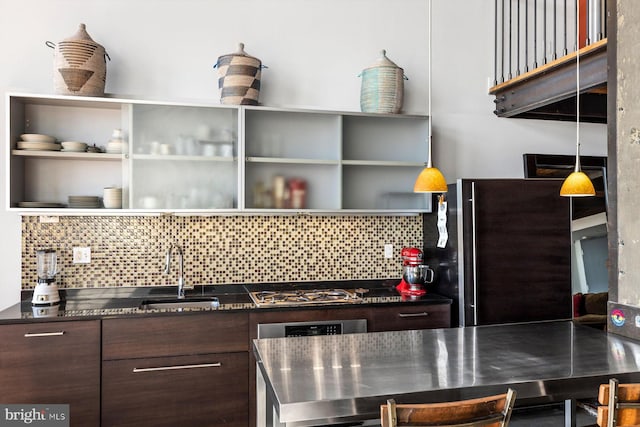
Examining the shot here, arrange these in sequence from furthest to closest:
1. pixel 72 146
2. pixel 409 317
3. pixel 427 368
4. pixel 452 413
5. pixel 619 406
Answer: pixel 409 317 < pixel 72 146 < pixel 427 368 < pixel 619 406 < pixel 452 413

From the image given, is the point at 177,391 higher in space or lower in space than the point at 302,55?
lower

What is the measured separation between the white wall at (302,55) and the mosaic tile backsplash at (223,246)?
0.32m

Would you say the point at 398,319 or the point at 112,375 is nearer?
the point at 112,375

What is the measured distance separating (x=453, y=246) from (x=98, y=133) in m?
2.53

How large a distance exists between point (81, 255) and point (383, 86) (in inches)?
94.4

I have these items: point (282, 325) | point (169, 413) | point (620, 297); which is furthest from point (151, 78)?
point (620, 297)

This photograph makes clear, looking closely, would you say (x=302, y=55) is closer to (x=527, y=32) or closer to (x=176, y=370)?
(x=527, y=32)

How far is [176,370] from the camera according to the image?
2883 mm

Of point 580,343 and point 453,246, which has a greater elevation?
point 453,246

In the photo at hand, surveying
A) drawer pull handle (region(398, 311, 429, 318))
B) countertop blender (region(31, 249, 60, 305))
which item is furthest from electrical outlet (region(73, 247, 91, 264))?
drawer pull handle (region(398, 311, 429, 318))

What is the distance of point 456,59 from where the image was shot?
161 inches

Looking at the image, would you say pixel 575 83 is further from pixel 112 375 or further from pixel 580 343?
pixel 112 375

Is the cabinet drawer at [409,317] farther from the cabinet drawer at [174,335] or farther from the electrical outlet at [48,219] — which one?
the electrical outlet at [48,219]

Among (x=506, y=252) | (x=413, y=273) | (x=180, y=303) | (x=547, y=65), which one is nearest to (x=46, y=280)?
(x=180, y=303)
